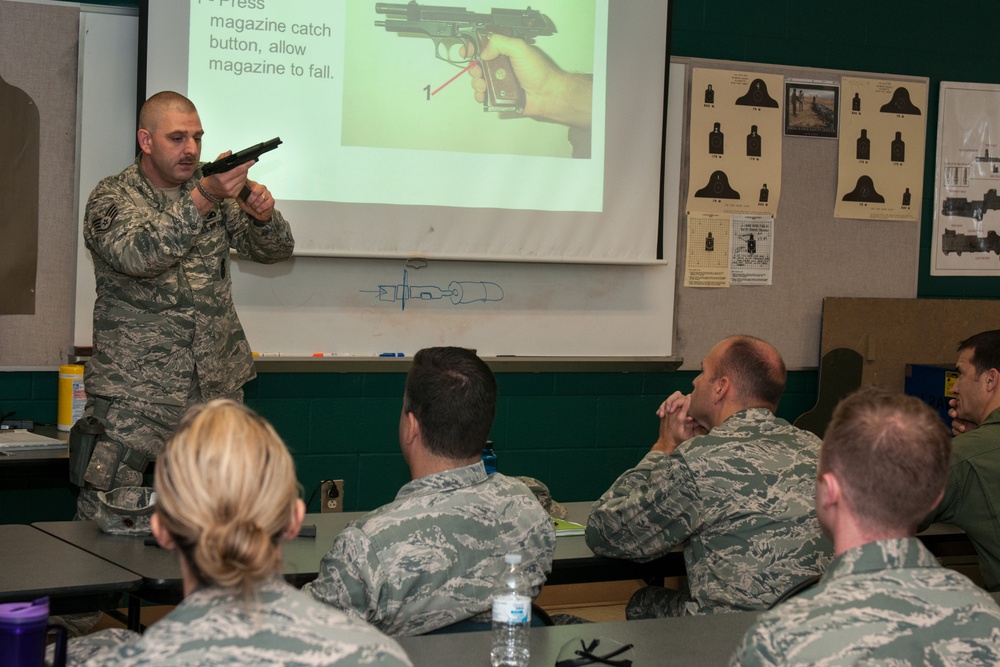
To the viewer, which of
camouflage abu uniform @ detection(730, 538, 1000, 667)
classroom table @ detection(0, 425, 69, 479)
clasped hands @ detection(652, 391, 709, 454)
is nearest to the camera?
camouflage abu uniform @ detection(730, 538, 1000, 667)

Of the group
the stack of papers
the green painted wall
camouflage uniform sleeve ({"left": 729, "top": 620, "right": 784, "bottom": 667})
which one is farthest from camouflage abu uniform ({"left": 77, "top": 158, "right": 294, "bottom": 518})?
Result: camouflage uniform sleeve ({"left": 729, "top": 620, "right": 784, "bottom": 667})

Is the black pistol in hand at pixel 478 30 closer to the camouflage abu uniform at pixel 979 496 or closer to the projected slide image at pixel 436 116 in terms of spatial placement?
the projected slide image at pixel 436 116

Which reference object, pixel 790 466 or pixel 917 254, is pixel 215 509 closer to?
pixel 790 466

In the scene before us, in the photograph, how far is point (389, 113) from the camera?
13.9ft

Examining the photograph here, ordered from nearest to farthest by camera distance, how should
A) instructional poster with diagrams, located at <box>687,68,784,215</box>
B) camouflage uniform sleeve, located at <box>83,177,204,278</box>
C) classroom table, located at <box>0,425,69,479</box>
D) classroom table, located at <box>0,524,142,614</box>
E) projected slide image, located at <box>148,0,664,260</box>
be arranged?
classroom table, located at <box>0,524,142,614</box>, camouflage uniform sleeve, located at <box>83,177,204,278</box>, classroom table, located at <box>0,425,69,479</box>, projected slide image, located at <box>148,0,664,260</box>, instructional poster with diagrams, located at <box>687,68,784,215</box>

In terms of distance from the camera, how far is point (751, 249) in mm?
4805

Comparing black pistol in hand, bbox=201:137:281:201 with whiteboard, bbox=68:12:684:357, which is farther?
whiteboard, bbox=68:12:684:357

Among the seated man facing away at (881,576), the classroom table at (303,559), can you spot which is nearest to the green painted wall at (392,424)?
the classroom table at (303,559)

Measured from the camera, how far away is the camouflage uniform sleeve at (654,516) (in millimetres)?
2430

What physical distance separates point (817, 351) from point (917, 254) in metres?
0.69

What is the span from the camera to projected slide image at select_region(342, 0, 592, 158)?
4.20 metres

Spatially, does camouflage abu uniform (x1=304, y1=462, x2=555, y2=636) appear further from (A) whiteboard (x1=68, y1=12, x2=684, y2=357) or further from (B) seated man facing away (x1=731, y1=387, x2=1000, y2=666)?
(A) whiteboard (x1=68, y1=12, x2=684, y2=357)

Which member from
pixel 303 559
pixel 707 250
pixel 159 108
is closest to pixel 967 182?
pixel 707 250

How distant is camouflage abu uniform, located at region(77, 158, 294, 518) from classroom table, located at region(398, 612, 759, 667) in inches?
64.4
